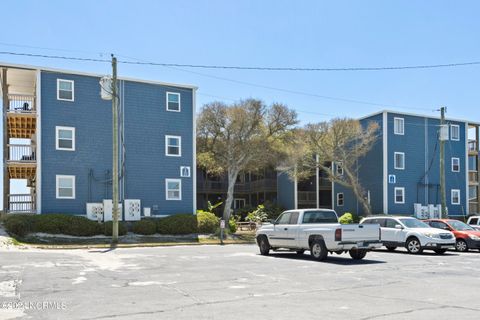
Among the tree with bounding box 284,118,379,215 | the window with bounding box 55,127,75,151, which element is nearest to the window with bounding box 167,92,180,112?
the window with bounding box 55,127,75,151

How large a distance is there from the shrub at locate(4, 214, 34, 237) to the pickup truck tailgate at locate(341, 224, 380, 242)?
16.8m

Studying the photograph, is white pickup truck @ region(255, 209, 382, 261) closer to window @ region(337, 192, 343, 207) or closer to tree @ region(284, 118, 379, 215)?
tree @ region(284, 118, 379, 215)

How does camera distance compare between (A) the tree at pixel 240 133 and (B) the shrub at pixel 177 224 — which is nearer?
(B) the shrub at pixel 177 224

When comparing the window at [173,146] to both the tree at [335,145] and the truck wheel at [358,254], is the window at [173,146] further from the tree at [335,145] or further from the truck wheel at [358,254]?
the truck wheel at [358,254]

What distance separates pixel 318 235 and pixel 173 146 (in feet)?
58.9

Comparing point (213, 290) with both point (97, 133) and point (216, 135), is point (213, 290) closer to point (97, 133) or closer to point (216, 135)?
point (97, 133)

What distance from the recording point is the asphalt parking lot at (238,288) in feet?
28.8

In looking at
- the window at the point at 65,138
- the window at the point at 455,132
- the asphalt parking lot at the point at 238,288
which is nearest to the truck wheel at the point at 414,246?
the asphalt parking lot at the point at 238,288

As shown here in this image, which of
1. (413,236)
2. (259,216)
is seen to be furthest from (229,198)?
(413,236)

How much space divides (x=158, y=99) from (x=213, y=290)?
23759mm

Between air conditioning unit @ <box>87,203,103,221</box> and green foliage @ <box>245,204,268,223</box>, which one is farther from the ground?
air conditioning unit @ <box>87,203,103,221</box>

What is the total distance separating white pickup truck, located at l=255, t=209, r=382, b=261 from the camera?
55.6 ft

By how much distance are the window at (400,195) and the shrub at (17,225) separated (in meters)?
27.4

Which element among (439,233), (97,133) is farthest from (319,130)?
(439,233)
